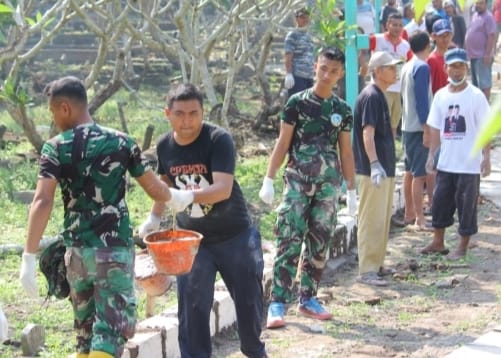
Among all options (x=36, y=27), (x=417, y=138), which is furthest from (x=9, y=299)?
(x=417, y=138)

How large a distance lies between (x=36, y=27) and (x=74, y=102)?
4.99 m

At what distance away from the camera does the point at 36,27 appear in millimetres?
9258

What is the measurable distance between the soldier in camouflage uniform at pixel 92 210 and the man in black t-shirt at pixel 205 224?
0.46m

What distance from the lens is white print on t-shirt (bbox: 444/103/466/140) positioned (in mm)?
8047

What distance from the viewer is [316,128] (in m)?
6.54

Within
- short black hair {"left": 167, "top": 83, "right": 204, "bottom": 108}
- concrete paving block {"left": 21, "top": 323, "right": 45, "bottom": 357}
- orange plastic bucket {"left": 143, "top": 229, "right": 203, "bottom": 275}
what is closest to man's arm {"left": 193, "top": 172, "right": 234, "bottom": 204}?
orange plastic bucket {"left": 143, "top": 229, "right": 203, "bottom": 275}

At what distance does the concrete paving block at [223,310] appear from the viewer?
6.23m

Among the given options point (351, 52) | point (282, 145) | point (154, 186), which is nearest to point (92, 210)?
point (154, 186)

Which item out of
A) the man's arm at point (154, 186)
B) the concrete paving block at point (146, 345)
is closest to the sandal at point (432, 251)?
the concrete paving block at point (146, 345)

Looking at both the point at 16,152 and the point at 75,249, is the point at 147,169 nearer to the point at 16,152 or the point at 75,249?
the point at 75,249

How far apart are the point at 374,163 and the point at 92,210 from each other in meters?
3.36

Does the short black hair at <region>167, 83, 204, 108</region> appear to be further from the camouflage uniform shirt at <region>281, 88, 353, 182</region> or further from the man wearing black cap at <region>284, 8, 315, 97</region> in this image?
the man wearing black cap at <region>284, 8, 315, 97</region>

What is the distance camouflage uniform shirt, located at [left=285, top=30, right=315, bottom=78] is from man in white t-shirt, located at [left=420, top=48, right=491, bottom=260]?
15.7 ft

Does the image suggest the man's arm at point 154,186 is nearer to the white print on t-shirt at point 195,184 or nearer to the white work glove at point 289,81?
the white print on t-shirt at point 195,184
